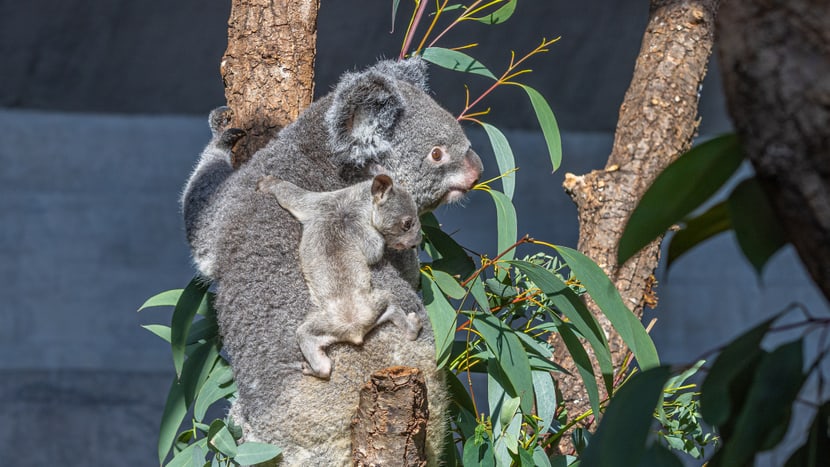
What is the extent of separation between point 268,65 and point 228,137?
0.20m

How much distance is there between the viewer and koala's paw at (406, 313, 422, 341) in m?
1.49

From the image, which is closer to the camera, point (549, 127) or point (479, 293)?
point (479, 293)

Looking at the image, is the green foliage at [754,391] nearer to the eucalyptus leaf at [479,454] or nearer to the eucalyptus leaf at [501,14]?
the eucalyptus leaf at [479,454]

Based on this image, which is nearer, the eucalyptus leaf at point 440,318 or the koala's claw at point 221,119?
the eucalyptus leaf at point 440,318

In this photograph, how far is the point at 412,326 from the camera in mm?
1494

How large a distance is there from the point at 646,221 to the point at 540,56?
3.59 m

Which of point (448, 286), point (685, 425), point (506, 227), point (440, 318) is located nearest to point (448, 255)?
point (506, 227)

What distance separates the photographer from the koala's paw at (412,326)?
58.7 inches

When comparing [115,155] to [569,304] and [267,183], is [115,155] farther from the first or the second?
[569,304]

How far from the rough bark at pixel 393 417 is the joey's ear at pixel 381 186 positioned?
0.95 feet

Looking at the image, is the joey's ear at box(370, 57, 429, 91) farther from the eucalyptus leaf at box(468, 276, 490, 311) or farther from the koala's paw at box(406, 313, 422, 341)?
the koala's paw at box(406, 313, 422, 341)

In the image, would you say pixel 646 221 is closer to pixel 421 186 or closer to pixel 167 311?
pixel 421 186

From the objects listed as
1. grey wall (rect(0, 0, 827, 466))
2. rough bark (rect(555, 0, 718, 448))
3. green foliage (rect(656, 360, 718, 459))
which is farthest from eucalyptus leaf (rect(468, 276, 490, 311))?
grey wall (rect(0, 0, 827, 466))

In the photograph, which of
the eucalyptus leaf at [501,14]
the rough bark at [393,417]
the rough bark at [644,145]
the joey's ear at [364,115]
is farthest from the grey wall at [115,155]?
the rough bark at [393,417]
